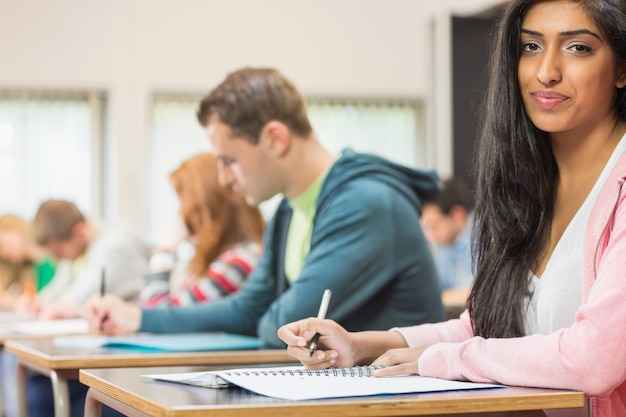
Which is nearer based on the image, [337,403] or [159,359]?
[337,403]

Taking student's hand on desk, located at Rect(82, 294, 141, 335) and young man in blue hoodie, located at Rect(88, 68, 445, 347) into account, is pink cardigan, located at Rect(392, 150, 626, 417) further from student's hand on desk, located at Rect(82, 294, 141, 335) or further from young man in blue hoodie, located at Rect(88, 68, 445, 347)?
student's hand on desk, located at Rect(82, 294, 141, 335)

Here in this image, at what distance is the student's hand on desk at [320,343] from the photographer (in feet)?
4.99

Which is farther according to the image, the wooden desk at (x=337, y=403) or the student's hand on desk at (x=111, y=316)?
the student's hand on desk at (x=111, y=316)

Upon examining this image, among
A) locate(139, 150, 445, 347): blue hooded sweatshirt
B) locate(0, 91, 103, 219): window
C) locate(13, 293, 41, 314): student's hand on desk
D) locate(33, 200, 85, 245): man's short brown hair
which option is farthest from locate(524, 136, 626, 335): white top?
locate(0, 91, 103, 219): window

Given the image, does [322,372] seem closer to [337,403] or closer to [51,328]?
[337,403]

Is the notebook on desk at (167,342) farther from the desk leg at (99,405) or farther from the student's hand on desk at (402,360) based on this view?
the student's hand on desk at (402,360)

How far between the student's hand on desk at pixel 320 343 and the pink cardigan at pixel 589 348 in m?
0.17

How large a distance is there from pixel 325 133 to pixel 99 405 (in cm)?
596

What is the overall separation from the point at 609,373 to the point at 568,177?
0.46 metres

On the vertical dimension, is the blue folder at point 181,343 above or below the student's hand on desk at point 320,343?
below

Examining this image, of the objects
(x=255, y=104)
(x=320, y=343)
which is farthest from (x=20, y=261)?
(x=320, y=343)

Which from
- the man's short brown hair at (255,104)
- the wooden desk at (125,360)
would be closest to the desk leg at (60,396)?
the wooden desk at (125,360)

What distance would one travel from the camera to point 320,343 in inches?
61.6

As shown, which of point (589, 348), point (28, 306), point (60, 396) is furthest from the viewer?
point (28, 306)
